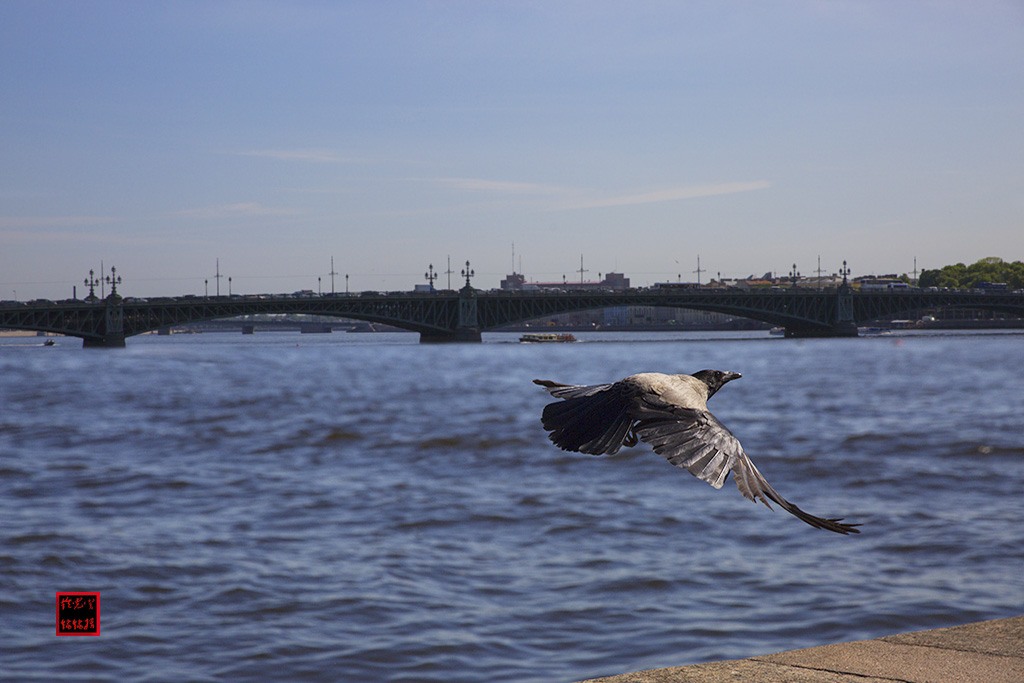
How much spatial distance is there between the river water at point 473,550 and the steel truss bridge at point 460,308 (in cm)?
8003

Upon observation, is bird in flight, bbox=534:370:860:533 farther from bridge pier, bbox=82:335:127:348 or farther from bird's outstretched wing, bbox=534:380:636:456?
bridge pier, bbox=82:335:127:348

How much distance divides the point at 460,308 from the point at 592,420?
142 metres

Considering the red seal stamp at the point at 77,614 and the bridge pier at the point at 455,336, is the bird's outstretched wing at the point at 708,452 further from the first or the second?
the bridge pier at the point at 455,336

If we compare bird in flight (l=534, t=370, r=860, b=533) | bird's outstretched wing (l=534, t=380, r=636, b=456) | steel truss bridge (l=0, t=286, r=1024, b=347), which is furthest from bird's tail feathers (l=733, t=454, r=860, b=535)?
steel truss bridge (l=0, t=286, r=1024, b=347)

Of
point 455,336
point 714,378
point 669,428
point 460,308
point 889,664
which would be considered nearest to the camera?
point 669,428

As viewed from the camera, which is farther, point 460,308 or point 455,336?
point 455,336

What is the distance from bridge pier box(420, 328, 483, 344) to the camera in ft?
475

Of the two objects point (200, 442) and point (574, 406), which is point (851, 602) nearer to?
point (574, 406)

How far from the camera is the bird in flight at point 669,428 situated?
3268mm

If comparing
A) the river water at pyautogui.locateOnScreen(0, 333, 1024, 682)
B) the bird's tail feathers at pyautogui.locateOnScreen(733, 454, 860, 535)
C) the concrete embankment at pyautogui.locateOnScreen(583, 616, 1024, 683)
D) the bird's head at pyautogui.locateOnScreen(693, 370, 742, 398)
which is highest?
the bird's head at pyautogui.locateOnScreen(693, 370, 742, 398)

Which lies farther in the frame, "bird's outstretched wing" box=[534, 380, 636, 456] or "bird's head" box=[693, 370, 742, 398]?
"bird's head" box=[693, 370, 742, 398]

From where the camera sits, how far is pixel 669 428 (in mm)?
3539

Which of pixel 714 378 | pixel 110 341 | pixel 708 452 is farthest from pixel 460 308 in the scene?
pixel 708 452

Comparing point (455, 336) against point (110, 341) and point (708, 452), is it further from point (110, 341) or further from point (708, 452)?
point (708, 452)
